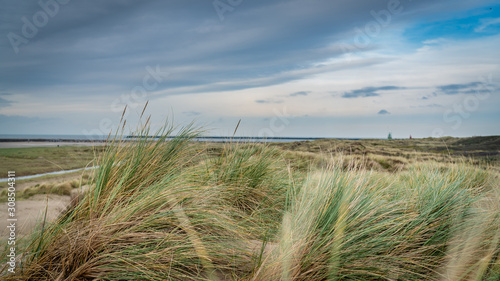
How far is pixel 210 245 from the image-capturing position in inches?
96.4

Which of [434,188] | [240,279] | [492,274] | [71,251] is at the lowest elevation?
[492,274]

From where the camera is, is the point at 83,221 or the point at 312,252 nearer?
the point at 312,252

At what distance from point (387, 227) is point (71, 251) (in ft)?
8.55

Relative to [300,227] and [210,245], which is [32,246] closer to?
[210,245]

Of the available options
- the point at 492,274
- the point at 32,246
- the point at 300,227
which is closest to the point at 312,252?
the point at 300,227

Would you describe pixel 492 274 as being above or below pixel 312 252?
below

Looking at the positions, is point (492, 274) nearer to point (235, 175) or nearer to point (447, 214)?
point (447, 214)

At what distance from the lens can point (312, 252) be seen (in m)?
2.21

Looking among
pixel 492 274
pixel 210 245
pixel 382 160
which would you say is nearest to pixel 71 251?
pixel 210 245

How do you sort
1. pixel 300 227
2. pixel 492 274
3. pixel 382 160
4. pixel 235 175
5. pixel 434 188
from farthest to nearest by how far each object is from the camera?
1. pixel 382 160
2. pixel 235 175
3. pixel 434 188
4. pixel 492 274
5. pixel 300 227

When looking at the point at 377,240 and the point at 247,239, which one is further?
the point at 247,239

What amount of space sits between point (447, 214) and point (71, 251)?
3.47 metres

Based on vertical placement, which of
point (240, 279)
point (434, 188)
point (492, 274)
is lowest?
point (492, 274)

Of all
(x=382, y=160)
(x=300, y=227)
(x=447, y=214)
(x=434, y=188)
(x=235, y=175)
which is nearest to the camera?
(x=300, y=227)
